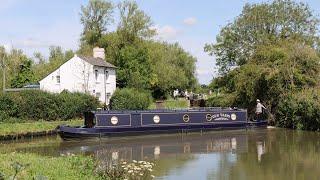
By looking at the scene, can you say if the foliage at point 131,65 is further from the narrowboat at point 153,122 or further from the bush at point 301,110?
the bush at point 301,110

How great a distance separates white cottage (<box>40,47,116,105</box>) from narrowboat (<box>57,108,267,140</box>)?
40.2 feet

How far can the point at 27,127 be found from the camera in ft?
86.2

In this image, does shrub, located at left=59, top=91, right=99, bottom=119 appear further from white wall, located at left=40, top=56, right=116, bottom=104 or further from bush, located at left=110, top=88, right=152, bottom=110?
white wall, located at left=40, top=56, right=116, bottom=104

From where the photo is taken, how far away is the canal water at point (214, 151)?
15297 millimetres

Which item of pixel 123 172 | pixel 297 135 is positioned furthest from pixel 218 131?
pixel 123 172

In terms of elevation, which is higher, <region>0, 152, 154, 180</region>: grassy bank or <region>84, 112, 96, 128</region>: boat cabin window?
A: <region>84, 112, 96, 128</region>: boat cabin window

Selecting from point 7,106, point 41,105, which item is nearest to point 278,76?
point 41,105

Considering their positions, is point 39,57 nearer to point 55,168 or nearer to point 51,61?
point 51,61

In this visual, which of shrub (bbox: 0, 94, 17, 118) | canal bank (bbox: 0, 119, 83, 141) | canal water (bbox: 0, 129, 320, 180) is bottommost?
canal water (bbox: 0, 129, 320, 180)

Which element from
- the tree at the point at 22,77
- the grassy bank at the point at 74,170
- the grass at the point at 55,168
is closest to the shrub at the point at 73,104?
the grass at the point at 55,168

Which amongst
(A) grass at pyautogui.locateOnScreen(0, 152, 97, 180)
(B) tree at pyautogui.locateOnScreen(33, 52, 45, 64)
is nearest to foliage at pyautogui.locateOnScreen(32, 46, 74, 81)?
(B) tree at pyautogui.locateOnScreen(33, 52, 45, 64)

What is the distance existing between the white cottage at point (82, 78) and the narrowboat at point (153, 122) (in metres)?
12.3

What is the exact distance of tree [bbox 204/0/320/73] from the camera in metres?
37.1

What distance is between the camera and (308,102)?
27406 mm
